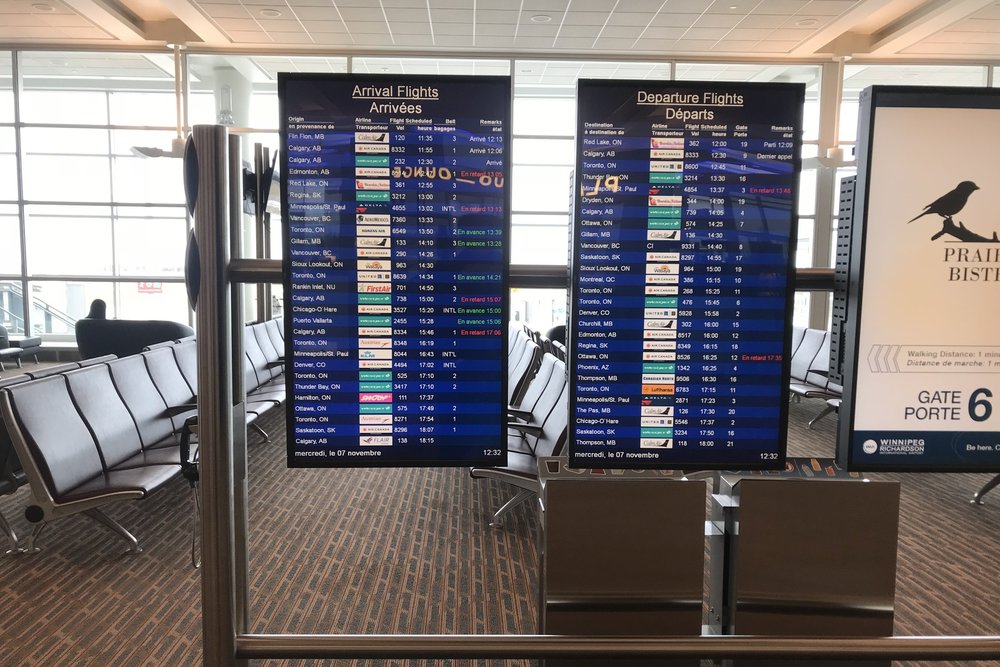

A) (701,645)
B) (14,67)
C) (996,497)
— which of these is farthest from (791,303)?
(14,67)

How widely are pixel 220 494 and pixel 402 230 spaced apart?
25.2 inches

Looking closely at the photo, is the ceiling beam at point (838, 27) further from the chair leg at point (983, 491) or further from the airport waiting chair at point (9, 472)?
the airport waiting chair at point (9, 472)

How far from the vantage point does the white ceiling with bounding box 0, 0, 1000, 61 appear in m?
7.27

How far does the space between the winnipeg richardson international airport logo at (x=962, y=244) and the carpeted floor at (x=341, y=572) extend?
2.23 m

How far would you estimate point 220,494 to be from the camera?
1.22 metres

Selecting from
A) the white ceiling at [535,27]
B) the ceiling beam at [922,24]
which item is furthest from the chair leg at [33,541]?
the ceiling beam at [922,24]

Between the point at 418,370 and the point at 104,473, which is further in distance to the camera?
the point at 104,473

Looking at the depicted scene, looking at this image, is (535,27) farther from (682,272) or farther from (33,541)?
(682,272)

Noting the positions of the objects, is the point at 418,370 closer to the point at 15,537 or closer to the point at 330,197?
the point at 330,197

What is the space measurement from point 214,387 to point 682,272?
949mm

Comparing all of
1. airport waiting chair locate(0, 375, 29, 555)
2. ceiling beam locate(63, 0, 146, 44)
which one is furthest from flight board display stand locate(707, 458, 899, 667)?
ceiling beam locate(63, 0, 146, 44)

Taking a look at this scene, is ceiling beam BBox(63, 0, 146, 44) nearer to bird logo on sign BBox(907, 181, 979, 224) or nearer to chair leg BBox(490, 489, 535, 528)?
chair leg BBox(490, 489, 535, 528)

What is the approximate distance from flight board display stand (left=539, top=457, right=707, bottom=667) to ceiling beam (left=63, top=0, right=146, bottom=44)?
29.0 feet

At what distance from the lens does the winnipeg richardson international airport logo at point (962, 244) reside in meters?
1.18
